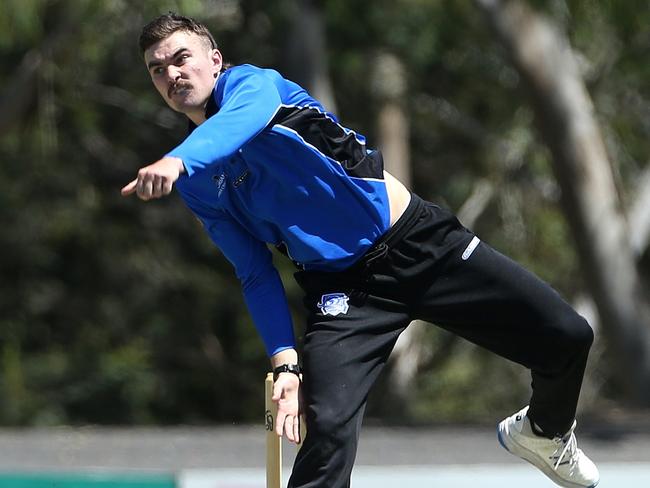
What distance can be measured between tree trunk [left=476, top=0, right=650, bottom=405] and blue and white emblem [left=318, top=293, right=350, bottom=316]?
23.4 feet

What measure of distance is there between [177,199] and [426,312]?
1190 centimetres

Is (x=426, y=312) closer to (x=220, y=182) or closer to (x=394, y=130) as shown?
(x=220, y=182)

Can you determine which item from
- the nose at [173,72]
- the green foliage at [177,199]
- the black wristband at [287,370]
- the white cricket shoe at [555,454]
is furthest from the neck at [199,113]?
the green foliage at [177,199]

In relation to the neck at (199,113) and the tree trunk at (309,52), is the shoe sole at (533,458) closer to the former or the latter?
the neck at (199,113)

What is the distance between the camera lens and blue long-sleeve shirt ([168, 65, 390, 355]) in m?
3.77

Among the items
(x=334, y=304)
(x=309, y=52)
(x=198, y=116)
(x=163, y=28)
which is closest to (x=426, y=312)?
(x=334, y=304)

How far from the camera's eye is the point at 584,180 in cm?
1091

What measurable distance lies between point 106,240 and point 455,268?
1286 cm

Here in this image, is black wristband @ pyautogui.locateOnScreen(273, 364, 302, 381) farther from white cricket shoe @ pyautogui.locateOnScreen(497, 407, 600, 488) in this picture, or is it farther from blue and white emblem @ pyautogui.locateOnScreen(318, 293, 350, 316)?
white cricket shoe @ pyautogui.locateOnScreen(497, 407, 600, 488)

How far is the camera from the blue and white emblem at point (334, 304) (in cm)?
395

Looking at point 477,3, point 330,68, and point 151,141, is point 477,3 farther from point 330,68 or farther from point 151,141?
point 151,141

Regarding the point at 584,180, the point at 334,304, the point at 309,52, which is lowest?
the point at 584,180

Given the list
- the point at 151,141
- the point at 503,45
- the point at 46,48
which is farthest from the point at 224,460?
the point at 151,141

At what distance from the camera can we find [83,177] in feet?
52.9
